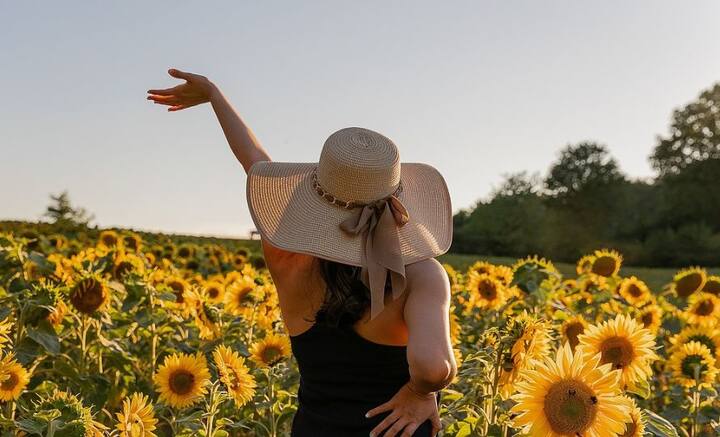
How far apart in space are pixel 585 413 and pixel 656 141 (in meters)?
35.7


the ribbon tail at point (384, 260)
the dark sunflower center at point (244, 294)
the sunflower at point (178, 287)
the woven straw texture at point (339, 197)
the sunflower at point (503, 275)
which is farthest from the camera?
the sunflower at point (503, 275)

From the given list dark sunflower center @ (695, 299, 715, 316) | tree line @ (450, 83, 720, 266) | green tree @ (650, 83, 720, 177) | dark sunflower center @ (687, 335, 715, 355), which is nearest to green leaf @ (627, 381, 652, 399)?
dark sunflower center @ (687, 335, 715, 355)

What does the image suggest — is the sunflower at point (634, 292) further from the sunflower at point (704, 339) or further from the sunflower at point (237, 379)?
the sunflower at point (237, 379)

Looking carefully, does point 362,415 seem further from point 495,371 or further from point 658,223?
point 658,223

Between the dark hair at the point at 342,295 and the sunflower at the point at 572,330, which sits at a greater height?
the dark hair at the point at 342,295

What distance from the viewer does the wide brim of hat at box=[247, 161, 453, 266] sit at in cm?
196

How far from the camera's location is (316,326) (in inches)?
84.4

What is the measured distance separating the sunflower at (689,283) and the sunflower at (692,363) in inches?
82.5

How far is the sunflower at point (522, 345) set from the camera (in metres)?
2.49

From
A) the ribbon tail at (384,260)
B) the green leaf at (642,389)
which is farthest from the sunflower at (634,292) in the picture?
the ribbon tail at (384,260)

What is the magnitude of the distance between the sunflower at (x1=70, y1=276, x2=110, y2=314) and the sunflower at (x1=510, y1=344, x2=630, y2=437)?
7.08ft

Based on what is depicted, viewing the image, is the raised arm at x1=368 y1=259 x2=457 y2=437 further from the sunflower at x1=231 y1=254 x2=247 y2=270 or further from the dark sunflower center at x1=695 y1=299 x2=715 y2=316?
the sunflower at x1=231 y1=254 x2=247 y2=270

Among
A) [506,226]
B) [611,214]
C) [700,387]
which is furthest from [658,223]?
[700,387]

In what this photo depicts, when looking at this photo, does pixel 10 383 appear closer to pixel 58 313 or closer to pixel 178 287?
pixel 58 313
